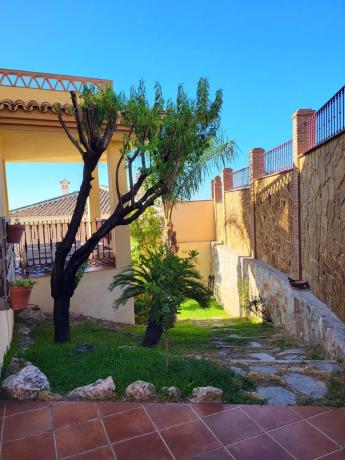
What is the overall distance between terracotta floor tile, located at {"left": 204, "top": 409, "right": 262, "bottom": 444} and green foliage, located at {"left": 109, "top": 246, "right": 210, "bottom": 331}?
137 centimetres

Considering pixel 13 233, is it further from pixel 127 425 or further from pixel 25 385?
pixel 127 425

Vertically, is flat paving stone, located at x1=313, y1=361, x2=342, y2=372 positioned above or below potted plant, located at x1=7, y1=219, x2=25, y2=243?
below

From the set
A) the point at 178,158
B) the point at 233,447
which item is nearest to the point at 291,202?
the point at 178,158

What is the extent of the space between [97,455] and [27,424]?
2.68 ft

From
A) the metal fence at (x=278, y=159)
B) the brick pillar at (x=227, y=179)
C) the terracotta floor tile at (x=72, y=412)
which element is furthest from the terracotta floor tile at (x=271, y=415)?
the brick pillar at (x=227, y=179)

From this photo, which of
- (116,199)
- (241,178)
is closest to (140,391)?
(116,199)

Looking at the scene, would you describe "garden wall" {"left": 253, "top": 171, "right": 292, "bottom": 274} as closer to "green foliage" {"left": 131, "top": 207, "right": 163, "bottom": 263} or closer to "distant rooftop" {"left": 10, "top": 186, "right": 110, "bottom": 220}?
"green foliage" {"left": 131, "top": 207, "right": 163, "bottom": 263}

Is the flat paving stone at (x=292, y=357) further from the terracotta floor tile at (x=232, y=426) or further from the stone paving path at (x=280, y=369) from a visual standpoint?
the terracotta floor tile at (x=232, y=426)

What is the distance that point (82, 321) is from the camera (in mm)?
8102

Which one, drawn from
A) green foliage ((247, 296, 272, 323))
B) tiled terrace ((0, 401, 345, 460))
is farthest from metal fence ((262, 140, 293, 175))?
tiled terrace ((0, 401, 345, 460))

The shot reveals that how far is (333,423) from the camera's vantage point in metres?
3.09

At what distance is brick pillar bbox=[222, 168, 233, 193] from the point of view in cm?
1639

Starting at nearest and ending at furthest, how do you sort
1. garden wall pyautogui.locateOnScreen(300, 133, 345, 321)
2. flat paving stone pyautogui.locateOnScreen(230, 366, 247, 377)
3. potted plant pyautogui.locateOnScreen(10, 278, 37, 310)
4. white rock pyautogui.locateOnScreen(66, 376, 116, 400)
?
white rock pyautogui.locateOnScreen(66, 376, 116, 400) < flat paving stone pyautogui.locateOnScreen(230, 366, 247, 377) < potted plant pyautogui.locateOnScreen(10, 278, 37, 310) < garden wall pyautogui.locateOnScreen(300, 133, 345, 321)

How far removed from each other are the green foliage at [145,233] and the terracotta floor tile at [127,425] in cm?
1079
